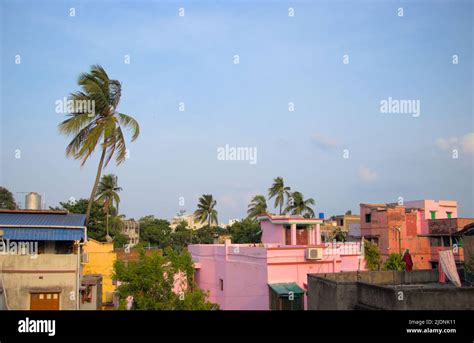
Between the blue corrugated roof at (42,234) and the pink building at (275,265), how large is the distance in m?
7.41

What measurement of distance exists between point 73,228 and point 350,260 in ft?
38.8

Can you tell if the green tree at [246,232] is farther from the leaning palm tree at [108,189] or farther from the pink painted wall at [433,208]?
the leaning palm tree at [108,189]

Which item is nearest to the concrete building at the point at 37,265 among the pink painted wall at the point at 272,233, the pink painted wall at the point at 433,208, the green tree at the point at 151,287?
the green tree at the point at 151,287

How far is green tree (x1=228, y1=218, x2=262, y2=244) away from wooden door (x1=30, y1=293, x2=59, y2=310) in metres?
35.7

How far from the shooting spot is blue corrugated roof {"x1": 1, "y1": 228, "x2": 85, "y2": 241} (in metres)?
12.6

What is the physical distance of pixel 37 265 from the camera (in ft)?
41.6

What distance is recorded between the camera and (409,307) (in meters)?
9.86

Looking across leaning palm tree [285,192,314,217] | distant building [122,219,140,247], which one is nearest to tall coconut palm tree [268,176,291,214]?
leaning palm tree [285,192,314,217]

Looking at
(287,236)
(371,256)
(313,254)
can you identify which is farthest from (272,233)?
(371,256)

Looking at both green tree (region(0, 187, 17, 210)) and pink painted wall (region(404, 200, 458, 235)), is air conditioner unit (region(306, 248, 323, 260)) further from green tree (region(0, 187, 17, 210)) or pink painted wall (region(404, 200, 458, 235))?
green tree (region(0, 187, 17, 210))
